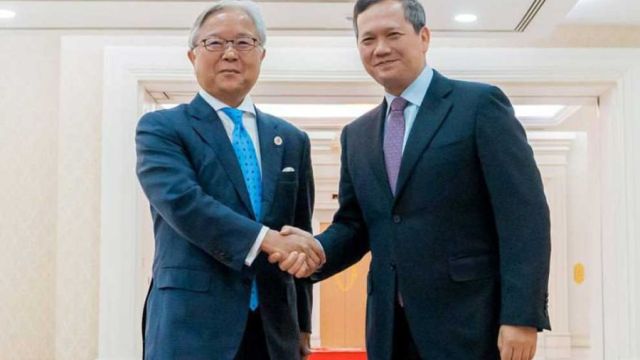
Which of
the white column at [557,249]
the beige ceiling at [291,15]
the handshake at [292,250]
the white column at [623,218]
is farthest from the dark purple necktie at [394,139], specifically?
the white column at [557,249]

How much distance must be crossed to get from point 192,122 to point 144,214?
1.97 meters

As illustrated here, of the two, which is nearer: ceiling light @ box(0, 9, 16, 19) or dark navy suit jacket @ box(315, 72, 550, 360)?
dark navy suit jacket @ box(315, 72, 550, 360)

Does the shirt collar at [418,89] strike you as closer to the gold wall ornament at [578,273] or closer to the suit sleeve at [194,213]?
the suit sleeve at [194,213]

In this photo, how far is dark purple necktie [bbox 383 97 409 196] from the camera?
6.76 feet

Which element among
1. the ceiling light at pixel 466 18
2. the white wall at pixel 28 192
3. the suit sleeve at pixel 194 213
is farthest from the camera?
the white wall at pixel 28 192

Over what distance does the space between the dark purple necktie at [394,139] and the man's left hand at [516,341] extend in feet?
1.36

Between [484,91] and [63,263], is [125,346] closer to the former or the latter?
[63,263]

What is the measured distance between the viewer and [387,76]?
6.89ft

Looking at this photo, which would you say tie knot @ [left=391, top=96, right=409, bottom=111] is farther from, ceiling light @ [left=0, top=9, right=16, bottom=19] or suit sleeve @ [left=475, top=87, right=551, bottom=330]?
ceiling light @ [left=0, top=9, right=16, bottom=19]

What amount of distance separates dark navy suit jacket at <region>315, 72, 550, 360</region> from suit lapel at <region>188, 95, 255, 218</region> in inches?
13.2

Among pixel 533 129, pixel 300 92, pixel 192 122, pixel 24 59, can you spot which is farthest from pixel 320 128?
pixel 192 122

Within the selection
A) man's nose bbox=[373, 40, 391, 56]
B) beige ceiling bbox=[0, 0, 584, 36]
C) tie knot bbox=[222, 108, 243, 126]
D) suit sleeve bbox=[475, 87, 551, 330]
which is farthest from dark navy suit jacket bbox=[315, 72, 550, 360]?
beige ceiling bbox=[0, 0, 584, 36]

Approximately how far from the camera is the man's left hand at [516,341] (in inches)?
72.7

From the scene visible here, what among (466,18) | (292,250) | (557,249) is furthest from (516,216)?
(557,249)
